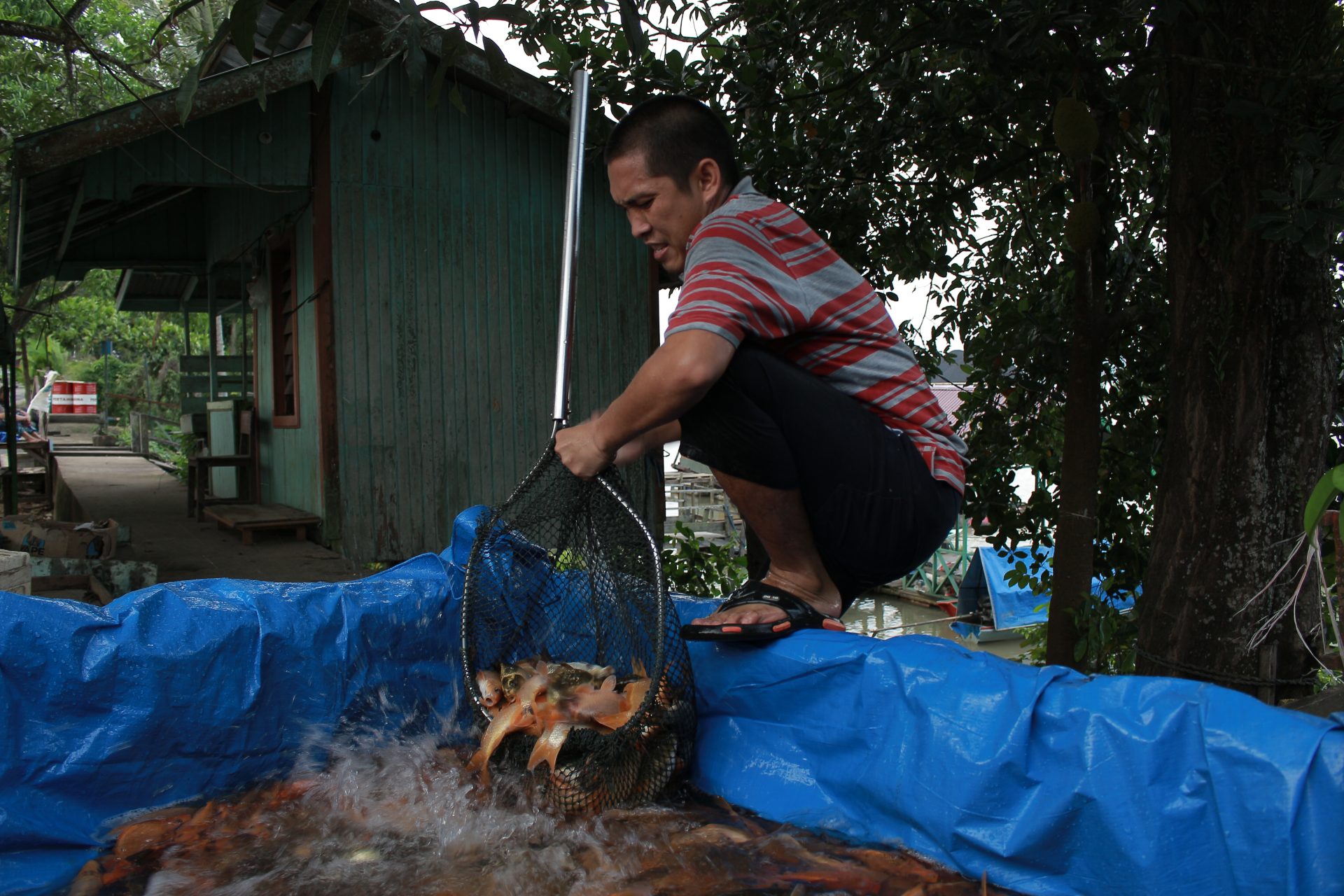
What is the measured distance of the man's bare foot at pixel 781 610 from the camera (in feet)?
7.52

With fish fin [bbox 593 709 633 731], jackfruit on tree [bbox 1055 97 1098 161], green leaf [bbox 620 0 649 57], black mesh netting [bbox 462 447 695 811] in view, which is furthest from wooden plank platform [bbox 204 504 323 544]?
green leaf [bbox 620 0 649 57]

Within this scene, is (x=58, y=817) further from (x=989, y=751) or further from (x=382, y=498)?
(x=382, y=498)

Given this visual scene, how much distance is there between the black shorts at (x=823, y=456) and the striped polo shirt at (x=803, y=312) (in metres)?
0.08

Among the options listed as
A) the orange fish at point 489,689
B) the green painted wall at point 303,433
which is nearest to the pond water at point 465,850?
the orange fish at point 489,689

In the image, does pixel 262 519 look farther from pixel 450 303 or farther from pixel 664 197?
pixel 664 197

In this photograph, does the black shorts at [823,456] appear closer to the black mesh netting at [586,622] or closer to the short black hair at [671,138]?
the black mesh netting at [586,622]

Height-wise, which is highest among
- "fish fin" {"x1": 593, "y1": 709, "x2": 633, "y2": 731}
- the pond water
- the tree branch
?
the tree branch

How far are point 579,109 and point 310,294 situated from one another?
5.33 m

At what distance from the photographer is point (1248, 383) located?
9.16 ft

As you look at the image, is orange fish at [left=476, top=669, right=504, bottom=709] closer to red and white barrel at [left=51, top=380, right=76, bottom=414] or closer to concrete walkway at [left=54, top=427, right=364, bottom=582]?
concrete walkway at [left=54, top=427, right=364, bottom=582]

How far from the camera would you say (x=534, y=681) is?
247 cm

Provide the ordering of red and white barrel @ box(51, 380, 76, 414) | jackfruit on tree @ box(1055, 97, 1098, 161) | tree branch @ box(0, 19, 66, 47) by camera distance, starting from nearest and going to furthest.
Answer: jackfruit on tree @ box(1055, 97, 1098, 161) → tree branch @ box(0, 19, 66, 47) → red and white barrel @ box(51, 380, 76, 414)

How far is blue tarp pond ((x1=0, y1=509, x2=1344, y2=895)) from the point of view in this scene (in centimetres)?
159

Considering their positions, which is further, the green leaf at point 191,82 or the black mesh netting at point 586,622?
the black mesh netting at point 586,622
